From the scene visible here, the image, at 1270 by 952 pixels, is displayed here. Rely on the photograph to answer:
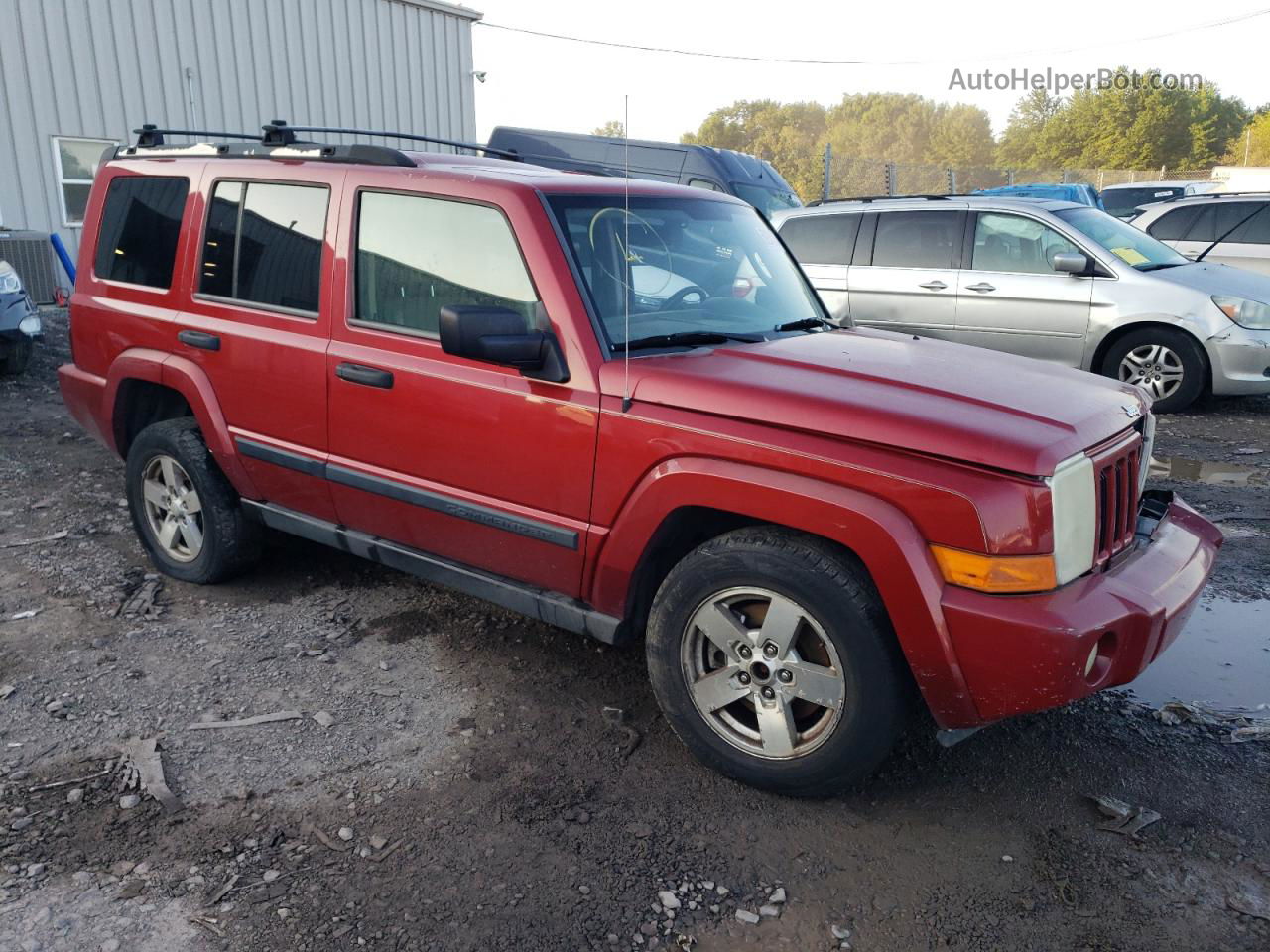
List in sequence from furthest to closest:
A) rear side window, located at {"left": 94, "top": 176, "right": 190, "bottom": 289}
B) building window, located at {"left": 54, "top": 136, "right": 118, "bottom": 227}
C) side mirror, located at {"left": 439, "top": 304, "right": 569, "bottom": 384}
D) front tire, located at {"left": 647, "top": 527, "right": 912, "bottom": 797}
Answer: building window, located at {"left": 54, "top": 136, "right": 118, "bottom": 227}
rear side window, located at {"left": 94, "top": 176, "right": 190, "bottom": 289}
side mirror, located at {"left": 439, "top": 304, "right": 569, "bottom": 384}
front tire, located at {"left": 647, "top": 527, "right": 912, "bottom": 797}

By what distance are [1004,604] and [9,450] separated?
22.4ft

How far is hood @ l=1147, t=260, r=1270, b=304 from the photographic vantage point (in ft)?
26.3

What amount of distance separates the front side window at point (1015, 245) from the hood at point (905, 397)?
17.3 ft

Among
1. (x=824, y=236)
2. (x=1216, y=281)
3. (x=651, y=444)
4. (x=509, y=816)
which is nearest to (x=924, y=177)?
(x=824, y=236)

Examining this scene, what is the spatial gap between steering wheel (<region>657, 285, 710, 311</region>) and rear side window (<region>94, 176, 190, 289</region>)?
7.44ft

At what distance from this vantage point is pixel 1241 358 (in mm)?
7848

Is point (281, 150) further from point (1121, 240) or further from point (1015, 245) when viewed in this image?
point (1121, 240)

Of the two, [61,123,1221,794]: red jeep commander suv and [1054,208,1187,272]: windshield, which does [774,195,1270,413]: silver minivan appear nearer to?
[1054,208,1187,272]: windshield

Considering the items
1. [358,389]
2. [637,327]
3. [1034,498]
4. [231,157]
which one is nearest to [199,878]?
[358,389]

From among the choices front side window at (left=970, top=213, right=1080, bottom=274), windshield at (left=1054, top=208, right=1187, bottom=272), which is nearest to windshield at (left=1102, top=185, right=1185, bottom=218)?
windshield at (left=1054, top=208, right=1187, bottom=272)

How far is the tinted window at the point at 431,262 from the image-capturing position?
3.40 meters

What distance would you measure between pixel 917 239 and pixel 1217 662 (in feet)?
18.8

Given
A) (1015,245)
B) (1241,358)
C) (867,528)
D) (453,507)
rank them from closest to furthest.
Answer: (867,528), (453,507), (1241,358), (1015,245)

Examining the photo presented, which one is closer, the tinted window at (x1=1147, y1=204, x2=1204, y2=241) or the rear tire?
the rear tire
